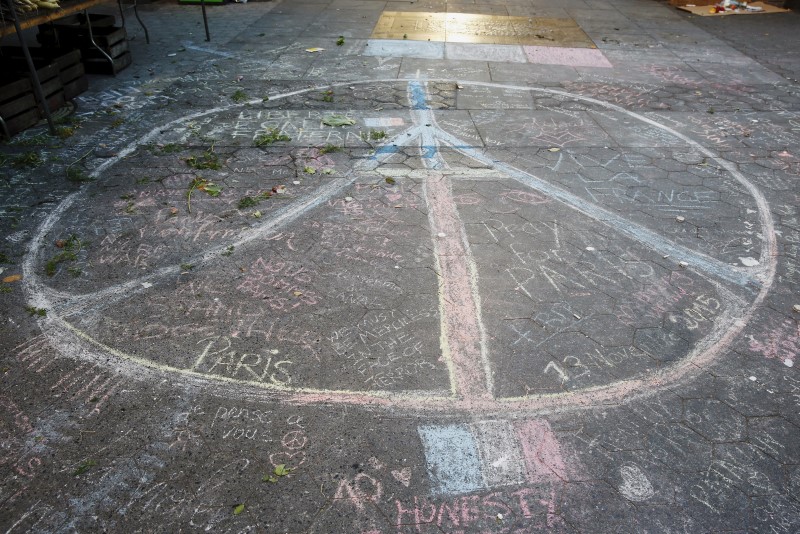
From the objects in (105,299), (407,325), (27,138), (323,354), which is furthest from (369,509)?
(27,138)

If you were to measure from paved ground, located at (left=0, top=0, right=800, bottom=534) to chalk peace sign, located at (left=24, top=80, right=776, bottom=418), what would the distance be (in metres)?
0.02

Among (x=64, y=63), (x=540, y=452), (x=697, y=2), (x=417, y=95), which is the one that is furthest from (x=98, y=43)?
(x=697, y=2)

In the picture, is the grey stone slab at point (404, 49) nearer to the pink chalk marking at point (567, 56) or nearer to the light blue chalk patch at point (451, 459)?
the pink chalk marking at point (567, 56)

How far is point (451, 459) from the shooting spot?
104 inches

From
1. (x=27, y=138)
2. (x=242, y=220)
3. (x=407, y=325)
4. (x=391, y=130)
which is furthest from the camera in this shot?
(x=391, y=130)

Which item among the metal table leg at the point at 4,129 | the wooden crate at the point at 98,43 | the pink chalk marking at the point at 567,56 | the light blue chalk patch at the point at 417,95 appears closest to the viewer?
the metal table leg at the point at 4,129

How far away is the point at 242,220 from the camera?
14.6 feet

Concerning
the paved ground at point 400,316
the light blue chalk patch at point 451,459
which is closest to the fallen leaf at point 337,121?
the paved ground at point 400,316

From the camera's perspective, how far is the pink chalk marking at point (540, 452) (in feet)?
8.48

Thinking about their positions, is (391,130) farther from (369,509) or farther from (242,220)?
(369,509)

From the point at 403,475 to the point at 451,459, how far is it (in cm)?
26

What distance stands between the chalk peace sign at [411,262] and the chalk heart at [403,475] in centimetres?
39

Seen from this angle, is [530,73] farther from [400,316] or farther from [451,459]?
[451,459]

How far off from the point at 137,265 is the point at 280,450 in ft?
6.65
